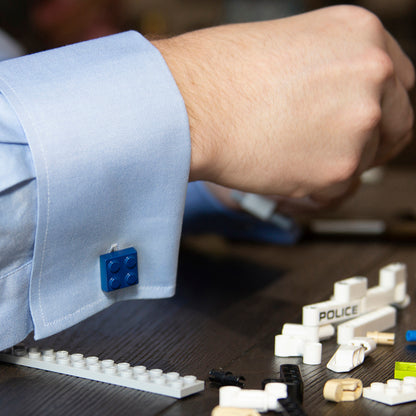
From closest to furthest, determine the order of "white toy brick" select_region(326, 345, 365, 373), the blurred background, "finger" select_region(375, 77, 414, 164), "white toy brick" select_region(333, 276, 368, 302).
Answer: "white toy brick" select_region(326, 345, 365, 373) < "white toy brick" select_region(333, 276, 368, 302) < "finger" select_region(375, 77, 414, 164) < the blurred background

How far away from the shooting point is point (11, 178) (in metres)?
0.56

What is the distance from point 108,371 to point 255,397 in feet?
0.43

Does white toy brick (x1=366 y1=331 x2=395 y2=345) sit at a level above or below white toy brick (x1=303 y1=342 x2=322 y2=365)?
below

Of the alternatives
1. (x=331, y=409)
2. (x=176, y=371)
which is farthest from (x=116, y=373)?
(x=331, y=409)

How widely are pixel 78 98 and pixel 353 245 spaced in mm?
700

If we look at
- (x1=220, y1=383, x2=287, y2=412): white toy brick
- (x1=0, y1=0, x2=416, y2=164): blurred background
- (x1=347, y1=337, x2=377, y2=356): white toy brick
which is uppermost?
(x1=220, y1=383, x2=287, y2=412): white toy brick

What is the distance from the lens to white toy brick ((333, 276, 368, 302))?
733 mm

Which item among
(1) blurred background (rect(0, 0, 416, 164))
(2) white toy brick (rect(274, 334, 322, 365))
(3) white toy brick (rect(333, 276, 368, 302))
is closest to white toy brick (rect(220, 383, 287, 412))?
(2) white toy brick (rect(274, 334, 322, 365))

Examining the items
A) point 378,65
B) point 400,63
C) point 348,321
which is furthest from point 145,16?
point 348,321

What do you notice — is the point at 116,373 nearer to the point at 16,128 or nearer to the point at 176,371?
the point at 176,371

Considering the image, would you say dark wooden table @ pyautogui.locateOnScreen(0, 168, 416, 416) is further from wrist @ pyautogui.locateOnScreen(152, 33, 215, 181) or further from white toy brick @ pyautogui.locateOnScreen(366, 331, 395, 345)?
wrist @ pyautogui.locateOnScreen(152, 33, 215, 181)

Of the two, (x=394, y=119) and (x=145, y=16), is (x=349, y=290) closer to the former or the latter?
(x=394, y=119)

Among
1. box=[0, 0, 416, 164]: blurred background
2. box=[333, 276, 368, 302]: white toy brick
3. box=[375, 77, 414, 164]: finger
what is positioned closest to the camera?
box=[333, 276, 368, 302]: white toy brick

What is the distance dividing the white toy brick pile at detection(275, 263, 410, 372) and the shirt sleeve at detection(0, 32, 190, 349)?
154mm
